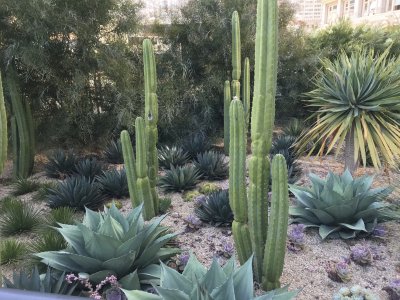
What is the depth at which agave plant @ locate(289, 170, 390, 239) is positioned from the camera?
2998 millimetres

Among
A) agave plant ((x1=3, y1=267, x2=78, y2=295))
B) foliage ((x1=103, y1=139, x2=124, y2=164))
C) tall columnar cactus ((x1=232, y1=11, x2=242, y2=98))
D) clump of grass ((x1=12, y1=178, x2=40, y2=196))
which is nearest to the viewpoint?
agave plant ((x1=3, y1=267, x2=78, y2=295))

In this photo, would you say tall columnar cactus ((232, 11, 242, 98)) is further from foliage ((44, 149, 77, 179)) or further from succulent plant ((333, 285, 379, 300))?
succulent plant ((333, 285, 379, 300))

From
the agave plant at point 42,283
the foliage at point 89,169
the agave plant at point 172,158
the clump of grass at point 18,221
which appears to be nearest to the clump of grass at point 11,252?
the clump of grass at point 18,221

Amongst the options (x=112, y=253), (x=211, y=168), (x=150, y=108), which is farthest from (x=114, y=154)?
(x=112, y=253)

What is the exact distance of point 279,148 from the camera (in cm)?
547

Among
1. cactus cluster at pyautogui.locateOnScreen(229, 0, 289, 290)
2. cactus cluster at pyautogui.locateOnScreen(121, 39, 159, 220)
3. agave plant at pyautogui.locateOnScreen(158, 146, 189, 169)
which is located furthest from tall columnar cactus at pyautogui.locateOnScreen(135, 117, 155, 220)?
agave plant at pyautogui.locateOnScreen(158, 146, 189, 169)

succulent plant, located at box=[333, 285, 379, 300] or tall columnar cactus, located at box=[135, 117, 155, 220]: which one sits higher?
tall columnar cactus, located at box=[135, 117, 155, 220]

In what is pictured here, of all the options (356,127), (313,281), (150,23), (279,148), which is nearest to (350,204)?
(313,281)

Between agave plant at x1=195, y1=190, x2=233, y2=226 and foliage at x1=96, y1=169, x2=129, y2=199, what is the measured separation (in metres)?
1.22

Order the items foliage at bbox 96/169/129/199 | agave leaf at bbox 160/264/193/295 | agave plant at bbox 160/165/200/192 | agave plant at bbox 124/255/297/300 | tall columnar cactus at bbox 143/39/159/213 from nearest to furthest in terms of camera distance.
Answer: agave plant at bbox 124/255/297/300 < agave leaf at bbox 160/264/193/295 < tall columnar cactus at bbox 143/39/159/213 < foliage at bbox 96/169/129/199 < agave plant at bbox 160/165/200/192

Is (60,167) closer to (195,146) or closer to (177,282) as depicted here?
(195,146)

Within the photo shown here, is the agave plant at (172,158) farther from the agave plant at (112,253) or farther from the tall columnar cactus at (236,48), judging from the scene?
the agave plant at (112,253)

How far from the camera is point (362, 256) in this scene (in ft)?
8.64

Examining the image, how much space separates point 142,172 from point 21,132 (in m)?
2.70
